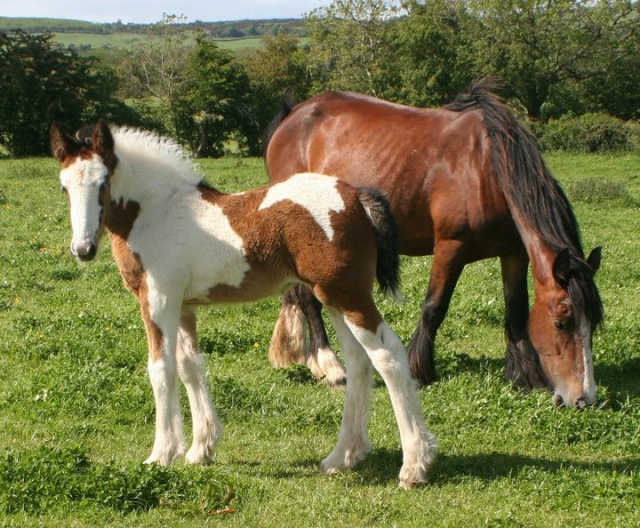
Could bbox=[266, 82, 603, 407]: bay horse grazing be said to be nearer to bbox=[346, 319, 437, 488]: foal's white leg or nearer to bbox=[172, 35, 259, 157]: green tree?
bbox=[346, 319, 437, 488]: foal's white leg

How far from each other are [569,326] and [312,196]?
6.82 feet

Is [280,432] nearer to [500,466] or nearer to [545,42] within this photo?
[500,466]

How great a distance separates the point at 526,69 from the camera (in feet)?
124

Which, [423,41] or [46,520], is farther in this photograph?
[423,41]

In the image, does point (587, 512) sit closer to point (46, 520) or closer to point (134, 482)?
point (134, 482)

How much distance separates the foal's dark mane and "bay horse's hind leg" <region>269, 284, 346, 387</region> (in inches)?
77.7

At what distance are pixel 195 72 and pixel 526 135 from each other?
29.5m

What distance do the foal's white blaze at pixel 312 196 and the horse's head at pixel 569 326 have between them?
1.68 m

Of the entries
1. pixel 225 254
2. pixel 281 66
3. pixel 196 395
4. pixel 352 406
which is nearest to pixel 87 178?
pixel 225 254

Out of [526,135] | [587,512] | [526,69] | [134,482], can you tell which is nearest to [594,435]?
[587,512]

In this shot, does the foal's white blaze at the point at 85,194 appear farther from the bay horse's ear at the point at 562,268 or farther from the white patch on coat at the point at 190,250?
the bay horse's ear at the point at 562,268

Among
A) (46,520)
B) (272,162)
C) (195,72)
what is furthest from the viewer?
(195,72)

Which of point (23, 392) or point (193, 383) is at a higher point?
point (193, 383)

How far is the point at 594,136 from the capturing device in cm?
2814
